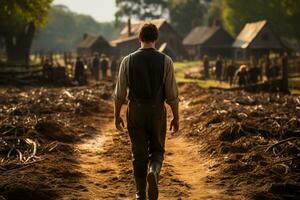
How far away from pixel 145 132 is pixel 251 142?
4.23 m

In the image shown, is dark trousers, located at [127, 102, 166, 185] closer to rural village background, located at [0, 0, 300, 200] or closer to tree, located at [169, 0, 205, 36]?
rural village background, located at [0, 0, 300, 200]

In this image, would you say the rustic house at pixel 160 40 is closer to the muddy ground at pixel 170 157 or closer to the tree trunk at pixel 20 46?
the tree trunk at pixel 20 46

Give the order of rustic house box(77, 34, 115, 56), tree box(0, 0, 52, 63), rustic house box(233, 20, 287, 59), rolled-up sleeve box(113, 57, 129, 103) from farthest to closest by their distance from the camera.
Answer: rustic house box(77, 34, 115, 56)
rustic house box(233, 20, 287, 59)
tree box(0, 0, 52, 63)
rolled-up sleeve box(113, 57, 129, 103)

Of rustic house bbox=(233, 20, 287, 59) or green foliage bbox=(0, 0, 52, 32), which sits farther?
rustic house bbox=(233, 20, 287, 59)

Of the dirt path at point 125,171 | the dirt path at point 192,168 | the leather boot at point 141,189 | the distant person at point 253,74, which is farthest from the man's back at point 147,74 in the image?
the distant person at point 253,74

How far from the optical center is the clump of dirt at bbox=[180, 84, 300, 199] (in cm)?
761

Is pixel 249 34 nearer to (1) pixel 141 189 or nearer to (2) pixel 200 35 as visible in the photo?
(2) pixel 200 35

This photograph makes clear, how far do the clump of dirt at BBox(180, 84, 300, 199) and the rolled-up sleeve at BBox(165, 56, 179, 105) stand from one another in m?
1.89

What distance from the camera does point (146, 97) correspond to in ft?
20.7

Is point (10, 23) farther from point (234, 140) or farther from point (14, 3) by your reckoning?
point (234, 140)

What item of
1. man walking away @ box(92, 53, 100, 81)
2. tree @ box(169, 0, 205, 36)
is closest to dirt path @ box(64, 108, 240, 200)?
man walking away @ box(92, 53, 100, 81)

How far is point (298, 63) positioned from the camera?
38531 mm

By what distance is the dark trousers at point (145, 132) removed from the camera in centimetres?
632

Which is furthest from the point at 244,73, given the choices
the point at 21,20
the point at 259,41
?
the point at 259,41
